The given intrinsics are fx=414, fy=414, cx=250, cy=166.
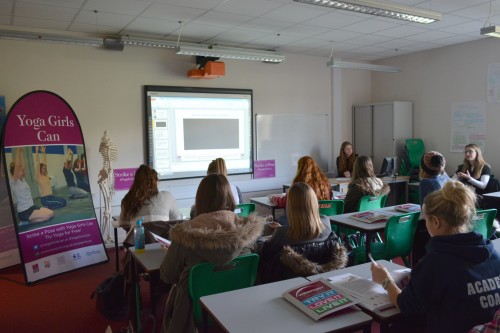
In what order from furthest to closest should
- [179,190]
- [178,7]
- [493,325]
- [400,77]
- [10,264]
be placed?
[400,77] < [179,190] < [10,264] < [178,7] < [493,325]

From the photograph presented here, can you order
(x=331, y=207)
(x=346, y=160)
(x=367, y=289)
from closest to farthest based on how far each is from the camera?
1. (x=367, y=289)
2. (x=331, y=207)
3. (x=346, y=160)

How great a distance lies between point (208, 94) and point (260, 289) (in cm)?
456

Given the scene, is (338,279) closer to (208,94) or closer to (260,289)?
(260,289)

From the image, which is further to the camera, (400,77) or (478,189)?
(400,77)

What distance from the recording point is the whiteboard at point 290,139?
22.3ft

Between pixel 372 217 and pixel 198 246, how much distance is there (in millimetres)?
1992

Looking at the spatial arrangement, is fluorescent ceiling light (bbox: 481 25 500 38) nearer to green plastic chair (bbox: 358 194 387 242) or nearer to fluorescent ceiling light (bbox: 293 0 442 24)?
fluorescent ceiling light (bbox: 293 0 442 24)

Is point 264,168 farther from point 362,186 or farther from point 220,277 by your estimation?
point 220,277

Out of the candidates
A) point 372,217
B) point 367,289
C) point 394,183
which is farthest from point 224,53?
point 367,289

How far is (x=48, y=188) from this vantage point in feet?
15.1

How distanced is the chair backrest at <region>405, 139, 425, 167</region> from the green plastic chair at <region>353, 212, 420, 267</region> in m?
3.67

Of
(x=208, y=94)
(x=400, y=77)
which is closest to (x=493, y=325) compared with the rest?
(x=208, y=94)

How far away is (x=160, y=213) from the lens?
11.7ft

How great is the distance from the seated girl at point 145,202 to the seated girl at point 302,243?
1338mm
